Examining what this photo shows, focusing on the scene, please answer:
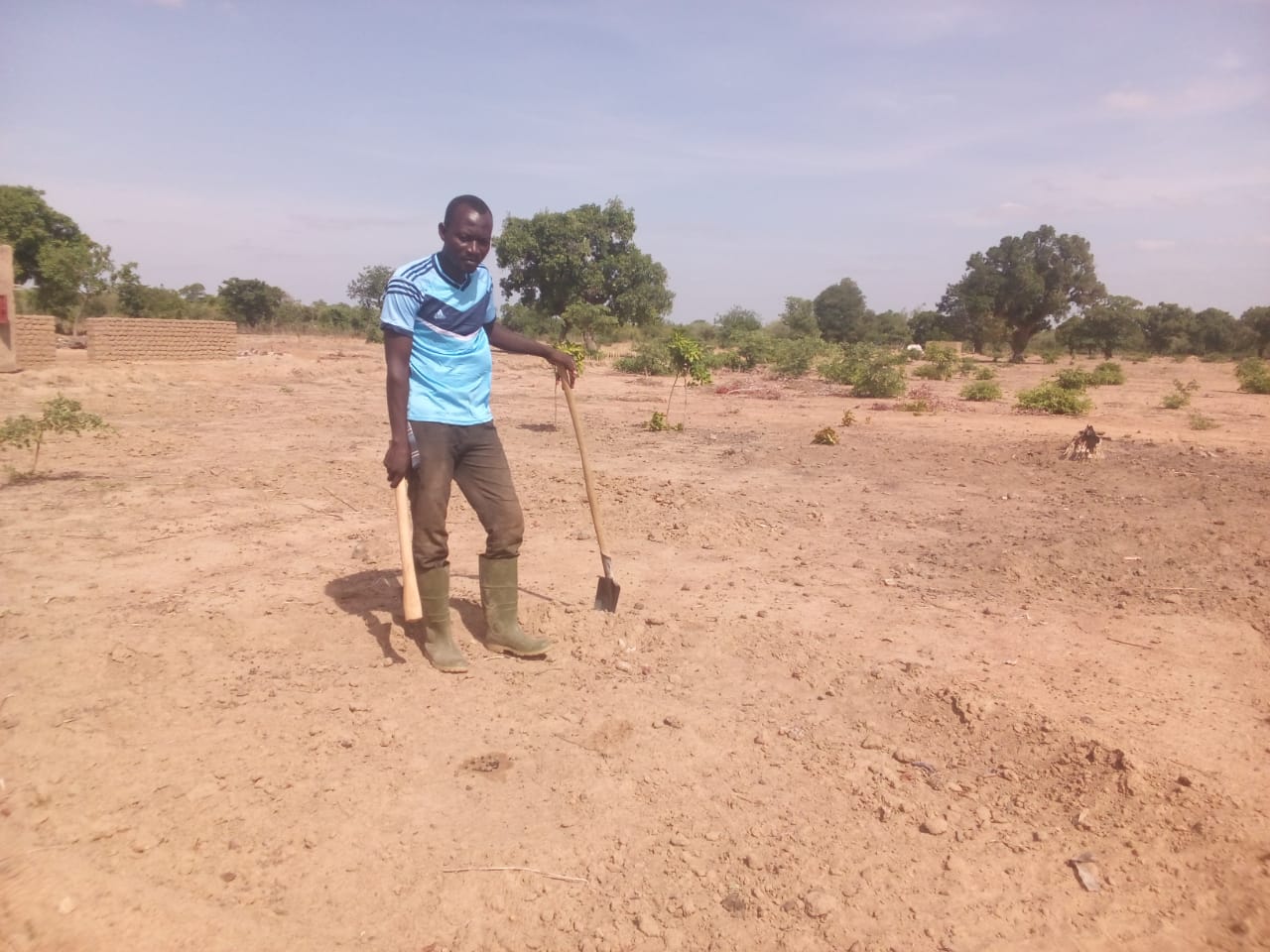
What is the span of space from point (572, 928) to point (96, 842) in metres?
1.32

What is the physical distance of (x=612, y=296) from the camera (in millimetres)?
34875

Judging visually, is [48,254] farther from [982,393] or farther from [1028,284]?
[1028,284]

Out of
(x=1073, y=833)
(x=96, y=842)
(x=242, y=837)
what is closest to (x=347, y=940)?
(x=242, y=837)

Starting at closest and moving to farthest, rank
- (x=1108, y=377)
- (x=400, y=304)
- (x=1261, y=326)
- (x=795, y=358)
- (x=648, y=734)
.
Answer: (x=648, y=734) < (x=400, y=304) < (x=1108, y=377) < (x=795, y=358) < (x=1261, y=326)

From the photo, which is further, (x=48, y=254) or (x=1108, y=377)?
(x=48, y=254)

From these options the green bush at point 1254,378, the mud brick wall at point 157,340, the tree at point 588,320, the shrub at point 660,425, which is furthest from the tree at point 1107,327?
the mud brick wall at point 157,340

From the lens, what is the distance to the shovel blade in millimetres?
4129

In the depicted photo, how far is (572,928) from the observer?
7.22 ft

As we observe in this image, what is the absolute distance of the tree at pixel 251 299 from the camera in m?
40.4

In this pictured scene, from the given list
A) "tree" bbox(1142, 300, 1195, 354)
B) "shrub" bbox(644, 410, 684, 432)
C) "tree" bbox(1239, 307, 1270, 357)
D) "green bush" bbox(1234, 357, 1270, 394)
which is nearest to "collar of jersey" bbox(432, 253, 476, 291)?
"shrub" bbox(644, 410, 684, 432)

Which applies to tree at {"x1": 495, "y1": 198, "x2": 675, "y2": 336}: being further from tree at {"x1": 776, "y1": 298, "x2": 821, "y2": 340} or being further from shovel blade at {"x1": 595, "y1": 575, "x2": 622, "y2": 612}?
shovel blade at {"x1": 595, "y1": 575, "x2": 622, "y2": 612}

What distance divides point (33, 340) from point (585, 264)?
22.4 metres

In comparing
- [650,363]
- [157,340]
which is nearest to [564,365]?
[157,340]

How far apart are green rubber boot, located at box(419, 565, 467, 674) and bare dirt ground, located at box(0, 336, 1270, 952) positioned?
0.08 meters
